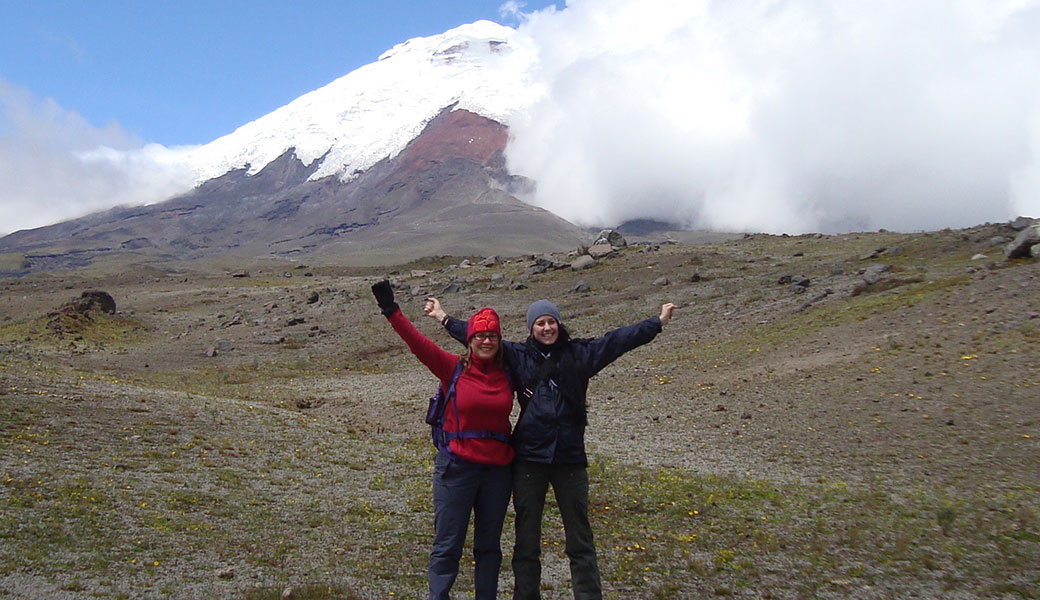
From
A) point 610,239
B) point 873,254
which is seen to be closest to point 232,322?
point 610,239

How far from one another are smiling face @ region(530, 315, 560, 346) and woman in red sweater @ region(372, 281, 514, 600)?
0.30m

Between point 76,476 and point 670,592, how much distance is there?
696 centimetres

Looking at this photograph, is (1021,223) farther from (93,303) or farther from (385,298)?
(93,303)

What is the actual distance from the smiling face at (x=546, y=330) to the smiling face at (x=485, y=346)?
299mm

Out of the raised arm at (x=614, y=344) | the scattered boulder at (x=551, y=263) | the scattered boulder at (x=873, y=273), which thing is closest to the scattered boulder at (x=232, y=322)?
the scattered boulder at (x=551, y=263)

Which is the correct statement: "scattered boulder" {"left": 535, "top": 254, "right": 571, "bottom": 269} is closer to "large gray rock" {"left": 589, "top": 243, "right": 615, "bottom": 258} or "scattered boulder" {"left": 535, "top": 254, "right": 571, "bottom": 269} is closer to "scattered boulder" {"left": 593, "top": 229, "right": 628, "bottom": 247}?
"large gray rock" {"left": 589, "top": 243, "right": 615, "bottom": 258}

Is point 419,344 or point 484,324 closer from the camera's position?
point 484,324

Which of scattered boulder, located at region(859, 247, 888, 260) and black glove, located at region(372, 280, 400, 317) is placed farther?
scattered boulder, located at region(859, 247, 888, 260)

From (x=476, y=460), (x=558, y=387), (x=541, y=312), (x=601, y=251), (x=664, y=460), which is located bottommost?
(x=664, y=460)

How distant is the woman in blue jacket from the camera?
16.3 feet

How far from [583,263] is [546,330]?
119 ft

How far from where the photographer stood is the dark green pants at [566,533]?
503cm

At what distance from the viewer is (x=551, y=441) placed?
4.93 meters

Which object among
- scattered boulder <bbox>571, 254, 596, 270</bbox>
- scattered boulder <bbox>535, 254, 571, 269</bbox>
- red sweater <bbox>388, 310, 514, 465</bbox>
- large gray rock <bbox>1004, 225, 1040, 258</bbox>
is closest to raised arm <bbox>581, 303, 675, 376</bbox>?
red sweater <bbox>388, 310, 514, 465</bbox>
